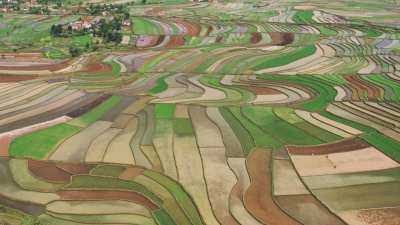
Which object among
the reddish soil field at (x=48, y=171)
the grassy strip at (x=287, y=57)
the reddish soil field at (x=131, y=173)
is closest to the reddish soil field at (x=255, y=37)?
the grassy strip at (x=287, y=57)

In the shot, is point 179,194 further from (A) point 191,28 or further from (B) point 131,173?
(A) point 191,28

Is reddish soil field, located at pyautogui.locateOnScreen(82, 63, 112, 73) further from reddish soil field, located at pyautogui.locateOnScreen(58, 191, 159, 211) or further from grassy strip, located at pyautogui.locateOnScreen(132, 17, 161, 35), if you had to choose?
reddish soil field, located at pyautogui.locateOnScreen(58, 191, 159, 211)

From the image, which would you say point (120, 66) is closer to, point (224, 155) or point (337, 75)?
point (337, 75)

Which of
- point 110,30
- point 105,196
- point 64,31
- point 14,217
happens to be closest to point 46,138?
point 105,196

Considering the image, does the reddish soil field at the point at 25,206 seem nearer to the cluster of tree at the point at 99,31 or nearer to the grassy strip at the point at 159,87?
the grassy strip at the point at 159,87

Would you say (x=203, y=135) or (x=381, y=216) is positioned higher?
(x=203, y=135)

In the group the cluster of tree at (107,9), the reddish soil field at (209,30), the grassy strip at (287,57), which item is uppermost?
the cluster of tree at (107,9)

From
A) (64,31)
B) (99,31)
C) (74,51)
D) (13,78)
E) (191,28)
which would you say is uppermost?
(99,31)
